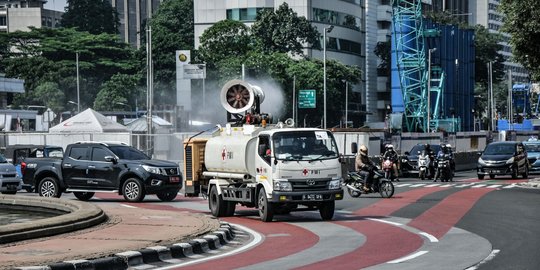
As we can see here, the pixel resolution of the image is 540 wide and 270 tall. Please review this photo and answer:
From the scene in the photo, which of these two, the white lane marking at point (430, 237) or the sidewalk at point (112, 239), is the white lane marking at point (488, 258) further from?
the sidewalk at point (112, 239)

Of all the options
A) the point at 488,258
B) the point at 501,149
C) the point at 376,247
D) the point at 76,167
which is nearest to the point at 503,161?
the point at 501,149

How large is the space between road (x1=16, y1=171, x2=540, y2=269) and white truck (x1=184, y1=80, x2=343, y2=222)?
1.76 ft

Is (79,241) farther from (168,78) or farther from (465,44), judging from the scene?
(465,44)

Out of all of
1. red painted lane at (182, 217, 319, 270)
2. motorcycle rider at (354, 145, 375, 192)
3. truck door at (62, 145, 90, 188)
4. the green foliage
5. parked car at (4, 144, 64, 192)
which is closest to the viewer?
red painted lane at (182, 217, 319, 270)

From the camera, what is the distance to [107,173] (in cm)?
3272

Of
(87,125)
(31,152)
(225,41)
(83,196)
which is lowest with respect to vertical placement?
(83,196)

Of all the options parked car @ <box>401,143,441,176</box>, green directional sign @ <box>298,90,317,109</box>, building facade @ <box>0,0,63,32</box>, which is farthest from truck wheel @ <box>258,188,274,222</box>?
building facade @ <box>0,0,63,32</box>

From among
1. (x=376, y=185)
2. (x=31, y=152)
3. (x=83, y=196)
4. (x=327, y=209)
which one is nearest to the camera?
(x=327, y=209)

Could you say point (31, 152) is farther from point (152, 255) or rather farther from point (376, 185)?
point (152, 255)

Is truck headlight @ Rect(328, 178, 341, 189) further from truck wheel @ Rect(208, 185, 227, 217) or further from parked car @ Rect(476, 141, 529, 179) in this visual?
parked car @ Rect(476, 141, 529, 179)

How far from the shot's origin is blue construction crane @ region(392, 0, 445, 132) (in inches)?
4424

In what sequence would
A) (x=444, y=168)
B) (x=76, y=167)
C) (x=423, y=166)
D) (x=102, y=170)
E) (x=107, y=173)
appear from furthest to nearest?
(x=423, y=166) → (x=444, y=168) → (x=76, y=167) → (x=102, y=170) → (x=107, y=173)

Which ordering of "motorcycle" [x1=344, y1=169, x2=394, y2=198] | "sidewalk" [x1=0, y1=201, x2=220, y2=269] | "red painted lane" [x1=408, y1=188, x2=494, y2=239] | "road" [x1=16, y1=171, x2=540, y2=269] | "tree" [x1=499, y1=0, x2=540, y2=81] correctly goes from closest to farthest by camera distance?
"sidewalk" [x1=0, y1=201, x2=220, y2=269]
"road" [x1=16, y1=171, x2=540, y2=269]
"red painted lane" [x1=408, y1=188, x2=494, y2=239]
"motorcycle" [x1=344, y1=169, x2=394, y2=198]
"tree" [x1=499, y1=0, x2=540, y2=81]

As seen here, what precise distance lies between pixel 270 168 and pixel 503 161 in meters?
27.0
